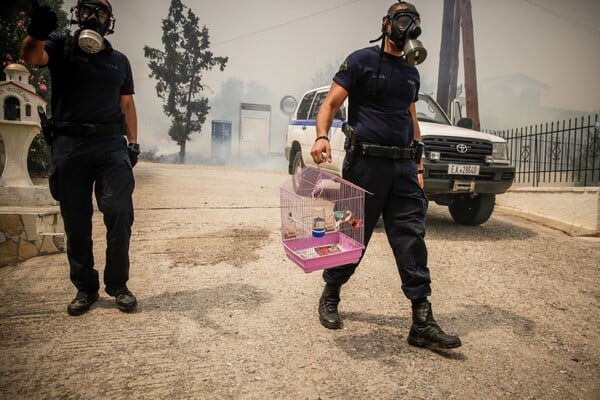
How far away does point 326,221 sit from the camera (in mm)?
2635

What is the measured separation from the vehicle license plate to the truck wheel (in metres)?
0.80

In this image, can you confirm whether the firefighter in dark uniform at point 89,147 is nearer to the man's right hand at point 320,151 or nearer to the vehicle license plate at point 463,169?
the man's right hand at point 320,151

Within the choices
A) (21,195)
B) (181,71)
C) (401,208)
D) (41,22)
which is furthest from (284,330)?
(181,71)

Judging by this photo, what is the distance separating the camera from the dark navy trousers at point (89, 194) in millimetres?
2777

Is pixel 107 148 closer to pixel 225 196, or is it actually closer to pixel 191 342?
pixel 191 342

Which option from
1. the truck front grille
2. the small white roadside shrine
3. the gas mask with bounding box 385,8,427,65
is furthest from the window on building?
the truck front grille

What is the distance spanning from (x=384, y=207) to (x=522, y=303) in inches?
69.8

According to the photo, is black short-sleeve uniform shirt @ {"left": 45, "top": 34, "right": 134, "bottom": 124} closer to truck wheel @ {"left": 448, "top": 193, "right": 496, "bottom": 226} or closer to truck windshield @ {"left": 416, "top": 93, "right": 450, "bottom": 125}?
truck windshield @ {"left": 416, "top": 93, "right": 450, "bottom": 125}

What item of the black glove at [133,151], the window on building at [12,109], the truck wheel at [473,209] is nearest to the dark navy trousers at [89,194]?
the black glove at [133,151]

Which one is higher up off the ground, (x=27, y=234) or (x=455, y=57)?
(x=455, y=57)

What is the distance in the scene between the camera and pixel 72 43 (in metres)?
2.69

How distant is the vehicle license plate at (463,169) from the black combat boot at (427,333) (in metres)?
3.23

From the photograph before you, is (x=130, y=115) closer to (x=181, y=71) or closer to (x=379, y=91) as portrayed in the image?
(x=379, y=91)

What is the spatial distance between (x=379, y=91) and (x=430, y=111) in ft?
15.0
